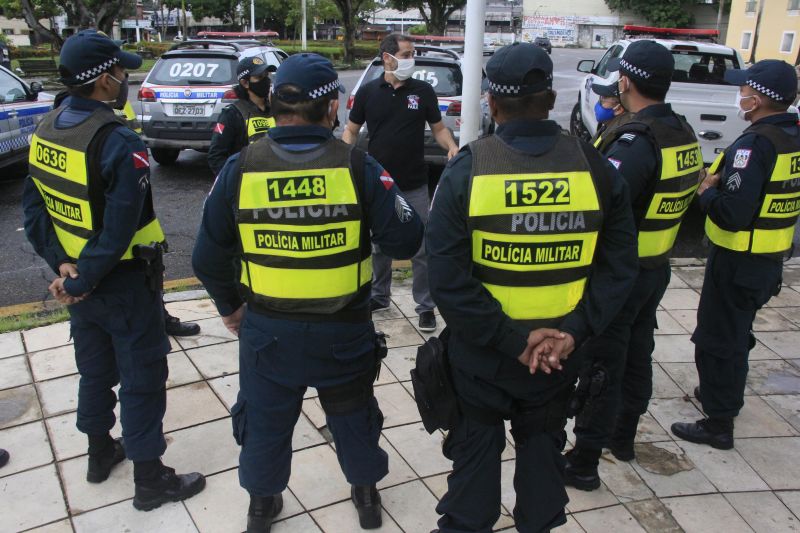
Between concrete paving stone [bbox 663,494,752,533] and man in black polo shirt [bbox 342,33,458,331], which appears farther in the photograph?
man in black polo shirt [bbox 342,33,458,331]

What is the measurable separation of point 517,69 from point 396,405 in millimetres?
2154

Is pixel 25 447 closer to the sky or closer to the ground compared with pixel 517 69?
closer to the ground

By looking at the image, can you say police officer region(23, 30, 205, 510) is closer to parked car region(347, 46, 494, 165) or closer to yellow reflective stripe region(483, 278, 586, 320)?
yellow reflective stripe region(483, 278, 586, 320)

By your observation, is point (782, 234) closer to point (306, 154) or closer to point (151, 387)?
point (306, 154)

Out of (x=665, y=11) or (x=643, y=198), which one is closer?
(x=643, y=198)

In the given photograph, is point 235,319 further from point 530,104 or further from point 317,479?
point 530,104

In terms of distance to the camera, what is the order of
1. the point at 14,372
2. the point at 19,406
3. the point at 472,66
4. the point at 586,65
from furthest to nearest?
the point at 586,65 → the point at 472,66 → the point at 14,372 → the point at 19,406

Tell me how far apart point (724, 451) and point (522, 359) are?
6.11 ft

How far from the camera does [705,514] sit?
121 inches

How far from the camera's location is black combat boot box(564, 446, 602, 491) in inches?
126

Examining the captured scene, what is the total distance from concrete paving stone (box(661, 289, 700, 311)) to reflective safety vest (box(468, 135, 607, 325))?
3.33 metres

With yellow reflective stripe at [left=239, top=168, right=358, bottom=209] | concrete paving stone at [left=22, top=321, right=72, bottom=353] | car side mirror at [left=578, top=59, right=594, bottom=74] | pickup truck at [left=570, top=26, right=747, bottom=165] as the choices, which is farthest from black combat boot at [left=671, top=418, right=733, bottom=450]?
car side mirror at [left=578, top=59, right=594, bottom=74]

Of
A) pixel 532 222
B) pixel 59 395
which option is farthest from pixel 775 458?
pixel 59 395

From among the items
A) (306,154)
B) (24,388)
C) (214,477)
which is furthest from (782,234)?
(24,388)
